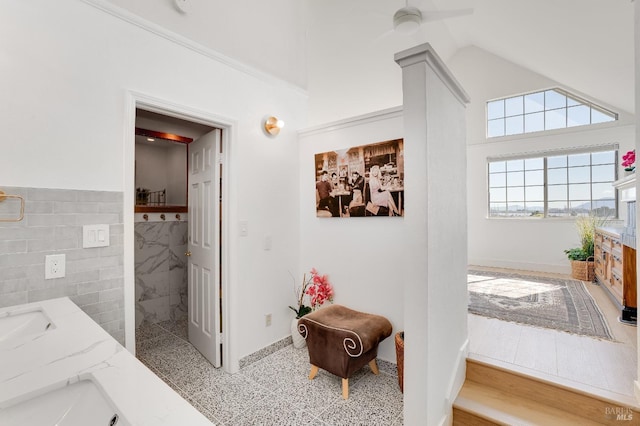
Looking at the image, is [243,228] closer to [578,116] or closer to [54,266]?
[54,266]

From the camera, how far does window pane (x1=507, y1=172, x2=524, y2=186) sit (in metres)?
5.41

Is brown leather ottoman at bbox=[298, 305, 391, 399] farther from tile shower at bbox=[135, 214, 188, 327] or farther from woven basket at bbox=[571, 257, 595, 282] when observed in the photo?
woven basket at bbox=[571, 257, 595, 282]

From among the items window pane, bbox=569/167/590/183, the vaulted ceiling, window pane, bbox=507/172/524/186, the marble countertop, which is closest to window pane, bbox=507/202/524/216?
window pane, bbox=507/172/524/186

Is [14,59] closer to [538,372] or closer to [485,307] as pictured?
[538,372]

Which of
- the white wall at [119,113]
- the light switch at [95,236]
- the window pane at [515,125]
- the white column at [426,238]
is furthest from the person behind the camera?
the window pane at [515,125]

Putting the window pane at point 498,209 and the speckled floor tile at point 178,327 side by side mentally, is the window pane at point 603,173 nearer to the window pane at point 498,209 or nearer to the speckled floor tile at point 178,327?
the window pane at point 498,209

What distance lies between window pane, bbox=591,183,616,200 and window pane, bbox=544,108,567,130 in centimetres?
109

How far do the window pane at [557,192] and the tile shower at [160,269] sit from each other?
19.1 ft

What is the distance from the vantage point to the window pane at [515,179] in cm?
541

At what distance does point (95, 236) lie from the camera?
70.6 inches

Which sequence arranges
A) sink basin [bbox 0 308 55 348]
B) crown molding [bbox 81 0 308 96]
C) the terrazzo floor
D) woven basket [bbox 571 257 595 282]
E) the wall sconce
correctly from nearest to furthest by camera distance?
sink basin [bbox 0 308 55 348] < crown molding [bbox 81 0 308 96] < the terrazzo floor < the wall sconce < woven basket [bbox 571 257 595 282]

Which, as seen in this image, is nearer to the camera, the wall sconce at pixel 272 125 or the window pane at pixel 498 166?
the wall sconce at pixel 272 125

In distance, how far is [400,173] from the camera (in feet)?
8.04

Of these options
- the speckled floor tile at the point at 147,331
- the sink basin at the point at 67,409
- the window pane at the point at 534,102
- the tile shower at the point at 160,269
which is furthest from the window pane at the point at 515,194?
the sink basin at the point at 67,409
